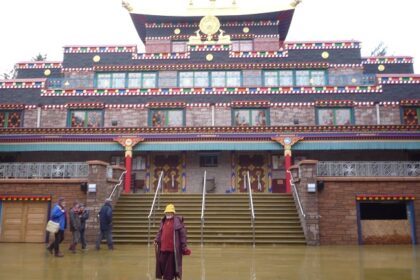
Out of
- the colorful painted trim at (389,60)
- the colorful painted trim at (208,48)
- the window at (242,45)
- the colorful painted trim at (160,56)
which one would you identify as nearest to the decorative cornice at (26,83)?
the colorful painted trim at (160,56)

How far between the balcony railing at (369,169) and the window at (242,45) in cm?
1652

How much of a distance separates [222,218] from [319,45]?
1667 cm

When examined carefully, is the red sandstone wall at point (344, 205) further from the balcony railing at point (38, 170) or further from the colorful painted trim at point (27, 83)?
the colorful painted trim at point (27, 83)

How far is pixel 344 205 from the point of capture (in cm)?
1631

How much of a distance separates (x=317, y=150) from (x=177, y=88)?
31.7 feet

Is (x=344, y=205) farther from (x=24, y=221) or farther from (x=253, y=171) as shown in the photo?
(x=24, y=221)

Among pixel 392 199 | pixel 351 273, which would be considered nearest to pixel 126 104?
pixel 392 199

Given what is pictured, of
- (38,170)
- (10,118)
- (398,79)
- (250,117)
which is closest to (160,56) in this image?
(250,117)

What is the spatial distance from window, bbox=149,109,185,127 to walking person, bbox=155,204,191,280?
18.8 meters

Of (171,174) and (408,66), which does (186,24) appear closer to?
(171,174)

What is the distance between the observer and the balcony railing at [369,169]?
1770 centimetres

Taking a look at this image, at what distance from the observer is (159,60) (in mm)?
28000

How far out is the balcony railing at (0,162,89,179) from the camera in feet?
60.7

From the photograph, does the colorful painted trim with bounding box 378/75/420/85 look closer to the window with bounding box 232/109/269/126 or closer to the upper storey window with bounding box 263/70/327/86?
the upper storey window with bounding box 263/70/327/86
